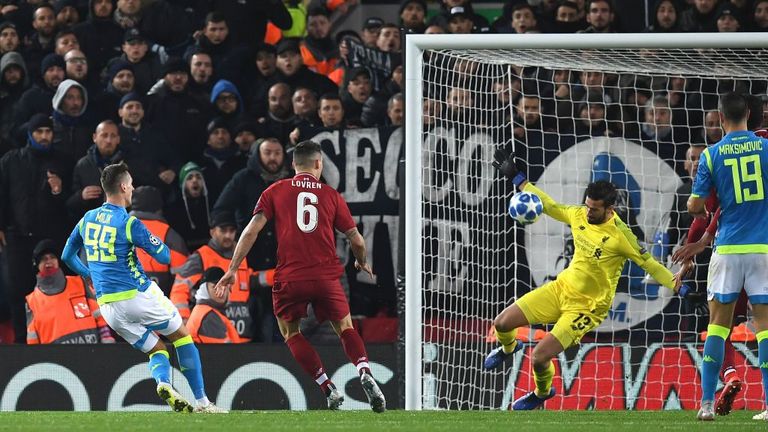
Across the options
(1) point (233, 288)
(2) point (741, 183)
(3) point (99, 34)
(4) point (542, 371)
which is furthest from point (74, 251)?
(3) point (99, 34)

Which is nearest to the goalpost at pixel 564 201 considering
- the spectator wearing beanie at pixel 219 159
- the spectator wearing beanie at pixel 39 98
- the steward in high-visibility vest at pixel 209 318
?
the steward in high-visibility vest at pixel 209 318

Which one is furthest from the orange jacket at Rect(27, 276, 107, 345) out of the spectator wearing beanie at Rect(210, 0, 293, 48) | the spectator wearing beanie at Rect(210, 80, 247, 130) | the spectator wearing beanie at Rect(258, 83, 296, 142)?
the spectator wearing beanie at Rect(210, 0, 293, 48)

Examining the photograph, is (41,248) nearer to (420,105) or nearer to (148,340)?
(148,340)

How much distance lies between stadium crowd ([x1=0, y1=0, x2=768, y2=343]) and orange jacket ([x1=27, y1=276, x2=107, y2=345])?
12mm

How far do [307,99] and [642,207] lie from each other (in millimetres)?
3116

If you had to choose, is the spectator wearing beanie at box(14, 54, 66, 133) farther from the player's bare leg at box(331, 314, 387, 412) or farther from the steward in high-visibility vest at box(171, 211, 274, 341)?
the player's bare leg at box(331, 314, 387, 412)

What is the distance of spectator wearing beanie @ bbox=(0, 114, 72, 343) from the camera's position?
458 inches

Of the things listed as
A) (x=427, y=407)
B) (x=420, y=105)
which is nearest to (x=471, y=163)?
(x=420, y=105)

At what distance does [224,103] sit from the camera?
40.0ft

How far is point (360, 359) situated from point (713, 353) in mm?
2255

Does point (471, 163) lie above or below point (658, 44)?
below

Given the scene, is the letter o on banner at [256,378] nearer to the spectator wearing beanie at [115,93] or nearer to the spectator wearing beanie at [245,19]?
the spectator wearing beanie at [115,93]

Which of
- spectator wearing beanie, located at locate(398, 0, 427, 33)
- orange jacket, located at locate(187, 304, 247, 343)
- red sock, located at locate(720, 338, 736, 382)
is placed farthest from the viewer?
spectator wearing beanie, located at locate(398, 0, 427, 33)

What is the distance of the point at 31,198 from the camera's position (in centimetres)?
1180
